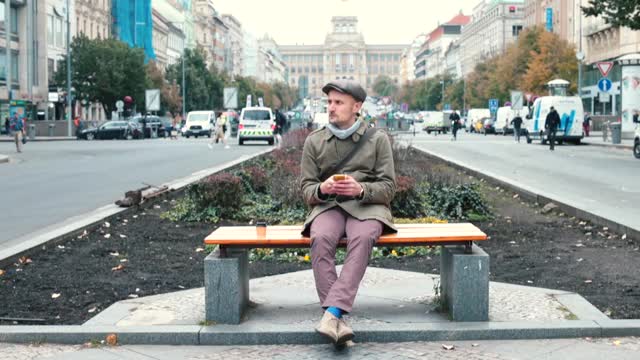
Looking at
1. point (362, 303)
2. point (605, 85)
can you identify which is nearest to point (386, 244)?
point (362, 303)

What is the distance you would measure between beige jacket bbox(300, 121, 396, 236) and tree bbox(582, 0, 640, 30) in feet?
96.1

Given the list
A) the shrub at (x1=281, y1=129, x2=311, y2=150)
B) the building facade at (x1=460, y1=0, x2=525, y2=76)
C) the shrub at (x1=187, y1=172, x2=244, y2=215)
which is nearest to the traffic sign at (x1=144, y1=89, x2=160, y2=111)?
the shrub at (x1=281, y1=129, x2=311, y2=150)

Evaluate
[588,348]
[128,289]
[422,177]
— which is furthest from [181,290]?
[422,177]

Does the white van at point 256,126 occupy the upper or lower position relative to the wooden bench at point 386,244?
upper

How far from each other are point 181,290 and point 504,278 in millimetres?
2854

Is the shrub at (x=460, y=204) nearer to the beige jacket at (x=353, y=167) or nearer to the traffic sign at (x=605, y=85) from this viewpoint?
the beige jacket at (x=353, y=167)

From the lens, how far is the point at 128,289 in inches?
328

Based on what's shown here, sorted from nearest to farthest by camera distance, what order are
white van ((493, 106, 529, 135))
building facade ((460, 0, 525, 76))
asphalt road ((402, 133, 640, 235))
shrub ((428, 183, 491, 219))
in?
1. shrub ((428, 183, 491, 219))
2. asphalt road ((402, 133, 640, 235))
3. white van ((493, 106, 529, 135))
4. building facade ((460, 0, 525, 76))

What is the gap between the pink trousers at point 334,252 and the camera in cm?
629

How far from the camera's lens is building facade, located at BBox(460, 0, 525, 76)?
447 ft

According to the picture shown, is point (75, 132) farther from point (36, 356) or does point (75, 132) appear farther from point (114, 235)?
point (36, 356)

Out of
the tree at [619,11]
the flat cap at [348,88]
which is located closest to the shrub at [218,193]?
the flat cap at [348,88]

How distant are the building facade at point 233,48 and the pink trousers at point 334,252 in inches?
6467

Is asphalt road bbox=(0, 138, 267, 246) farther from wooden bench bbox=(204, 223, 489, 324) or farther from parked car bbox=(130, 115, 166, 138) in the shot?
parked car bbox=(130, 115, 166, 138)
